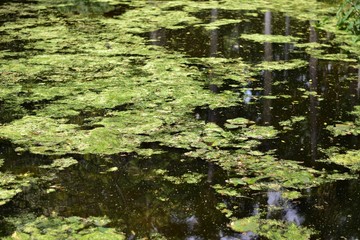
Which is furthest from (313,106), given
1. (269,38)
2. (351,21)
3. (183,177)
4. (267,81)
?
(351,21)

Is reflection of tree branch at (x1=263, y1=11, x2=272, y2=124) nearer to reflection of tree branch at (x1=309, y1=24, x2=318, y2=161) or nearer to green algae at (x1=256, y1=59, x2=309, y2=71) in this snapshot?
green algae at (x1=256, y1=59, x2=309, y2=71)

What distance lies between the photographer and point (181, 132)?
3268mm

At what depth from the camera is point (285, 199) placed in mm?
A: 2518

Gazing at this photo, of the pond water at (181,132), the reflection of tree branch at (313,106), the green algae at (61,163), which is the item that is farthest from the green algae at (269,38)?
the green algae at (61,163)

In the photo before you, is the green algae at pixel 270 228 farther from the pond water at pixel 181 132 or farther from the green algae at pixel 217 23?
the green algae at pixel 217 23

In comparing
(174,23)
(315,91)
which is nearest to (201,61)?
(315,91)

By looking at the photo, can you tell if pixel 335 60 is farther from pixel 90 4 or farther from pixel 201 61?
pixel 90 4

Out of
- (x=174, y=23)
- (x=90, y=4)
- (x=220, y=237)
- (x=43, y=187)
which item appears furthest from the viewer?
(x=90, y=4)

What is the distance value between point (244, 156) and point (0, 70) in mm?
2644

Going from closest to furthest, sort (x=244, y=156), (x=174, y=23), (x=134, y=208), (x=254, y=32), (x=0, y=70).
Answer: (x=134, y=208) → (x=244, y=156) → (x=0, y=70) → (x=254, y=32) → (x=174, y=23)

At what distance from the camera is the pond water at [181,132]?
2.40 meters

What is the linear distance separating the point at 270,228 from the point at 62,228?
93 cm

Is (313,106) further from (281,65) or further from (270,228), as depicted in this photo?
(270,228)

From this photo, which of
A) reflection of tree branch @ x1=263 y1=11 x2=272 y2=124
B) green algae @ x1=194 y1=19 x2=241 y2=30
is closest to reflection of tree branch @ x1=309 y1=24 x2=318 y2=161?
reflection of tree branch @ x1=263 y1=11 x2=272 y2=124
